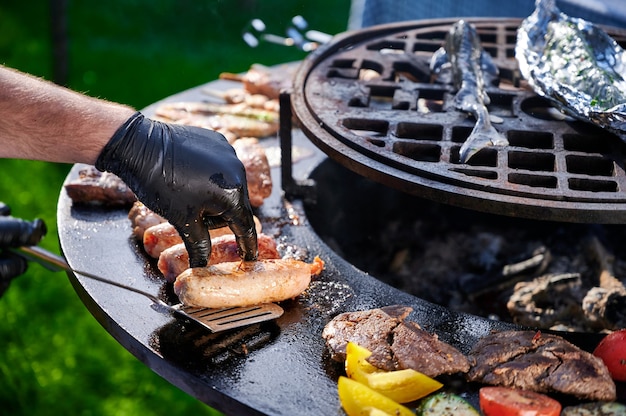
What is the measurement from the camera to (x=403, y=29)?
445cm

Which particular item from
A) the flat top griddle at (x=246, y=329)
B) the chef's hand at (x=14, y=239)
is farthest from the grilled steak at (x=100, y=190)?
the chef's hand at (x=14, y=239)

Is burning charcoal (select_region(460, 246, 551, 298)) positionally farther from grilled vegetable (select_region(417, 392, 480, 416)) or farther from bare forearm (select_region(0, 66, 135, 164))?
bare forearm (select_region(0, 66, 135, 164))

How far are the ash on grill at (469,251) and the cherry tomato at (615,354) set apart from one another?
2.92ft

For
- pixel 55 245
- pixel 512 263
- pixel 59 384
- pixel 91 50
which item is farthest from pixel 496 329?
pixel 91 50

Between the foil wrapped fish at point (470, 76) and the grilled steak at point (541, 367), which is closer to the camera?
the grilled steak at point (541, 367)

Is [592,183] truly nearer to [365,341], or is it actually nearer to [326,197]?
[365,341]

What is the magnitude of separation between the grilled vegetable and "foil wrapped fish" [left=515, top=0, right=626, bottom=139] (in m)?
1.44

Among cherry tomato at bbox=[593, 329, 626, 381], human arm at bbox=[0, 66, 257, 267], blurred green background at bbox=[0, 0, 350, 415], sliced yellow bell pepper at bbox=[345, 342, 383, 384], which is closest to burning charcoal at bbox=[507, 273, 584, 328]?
cherry tomato at bbox=[593, 329, 626, 381]

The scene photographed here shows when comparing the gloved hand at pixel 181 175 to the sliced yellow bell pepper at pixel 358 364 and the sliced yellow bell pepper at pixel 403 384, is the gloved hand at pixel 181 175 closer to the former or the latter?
the sliced yellow bell pepper at pixel 358 364

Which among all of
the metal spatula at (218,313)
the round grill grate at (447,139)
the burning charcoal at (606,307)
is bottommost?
the burning charcoal at (606,307)

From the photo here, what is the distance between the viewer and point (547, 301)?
357cm

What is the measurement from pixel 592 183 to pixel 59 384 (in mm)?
3496

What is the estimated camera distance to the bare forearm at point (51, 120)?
2.64 m

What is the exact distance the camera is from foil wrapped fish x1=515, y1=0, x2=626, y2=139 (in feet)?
10.3
